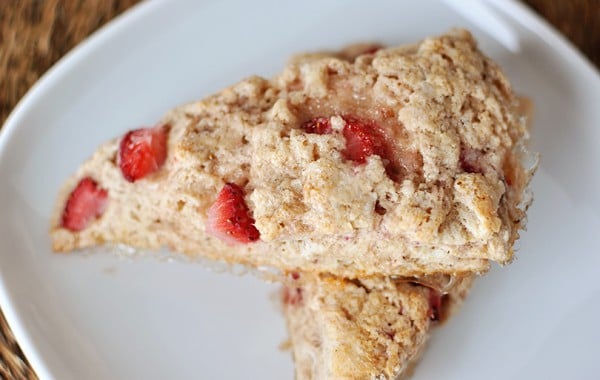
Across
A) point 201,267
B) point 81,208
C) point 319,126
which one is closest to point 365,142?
point 319,126

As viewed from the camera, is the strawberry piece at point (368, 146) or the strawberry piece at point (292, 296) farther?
the strawberry piece at point (292, 296)

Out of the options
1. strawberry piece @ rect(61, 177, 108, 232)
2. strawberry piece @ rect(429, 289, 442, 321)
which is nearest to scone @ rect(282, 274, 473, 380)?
strawberry piece @ rect(429, 289, 442, 321)

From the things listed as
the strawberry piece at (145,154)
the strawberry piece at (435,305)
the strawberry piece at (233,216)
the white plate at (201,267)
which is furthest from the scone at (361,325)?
the strawberry piece at (145,154)

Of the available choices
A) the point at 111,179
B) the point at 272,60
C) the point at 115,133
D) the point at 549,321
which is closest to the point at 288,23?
the point at 272,60

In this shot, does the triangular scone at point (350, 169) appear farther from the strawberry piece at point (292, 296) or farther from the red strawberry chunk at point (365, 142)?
the strawberry piece at point (292, 296)

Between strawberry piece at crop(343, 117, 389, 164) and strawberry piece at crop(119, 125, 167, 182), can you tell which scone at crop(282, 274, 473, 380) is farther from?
strawberry piece at crop(119, 125, 167, 182)

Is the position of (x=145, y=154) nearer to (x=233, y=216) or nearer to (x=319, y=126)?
(x=233, y=216)
